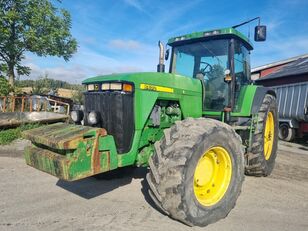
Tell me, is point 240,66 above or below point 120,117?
above

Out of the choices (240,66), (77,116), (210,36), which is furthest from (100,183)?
(240,66)

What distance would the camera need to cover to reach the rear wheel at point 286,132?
12.7 metres

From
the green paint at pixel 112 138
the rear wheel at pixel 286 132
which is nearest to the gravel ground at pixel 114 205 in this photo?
the green paint at pixel 112 138

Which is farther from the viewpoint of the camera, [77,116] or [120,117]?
[77,116]

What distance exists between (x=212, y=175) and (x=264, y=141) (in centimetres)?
218

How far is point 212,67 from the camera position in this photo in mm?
4918

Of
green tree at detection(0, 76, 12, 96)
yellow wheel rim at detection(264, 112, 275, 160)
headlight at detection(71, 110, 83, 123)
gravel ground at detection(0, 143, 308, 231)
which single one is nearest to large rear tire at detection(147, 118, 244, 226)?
gravel ground at detection(0, 143, 308, 231)

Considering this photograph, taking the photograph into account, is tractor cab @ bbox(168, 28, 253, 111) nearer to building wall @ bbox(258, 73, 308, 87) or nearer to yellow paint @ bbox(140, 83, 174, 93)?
yellow paint @ bbox(140, 83, 174, 93)

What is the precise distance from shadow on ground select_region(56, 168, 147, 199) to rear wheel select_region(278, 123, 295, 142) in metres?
9.57

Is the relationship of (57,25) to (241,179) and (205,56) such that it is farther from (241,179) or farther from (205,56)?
(241,179)

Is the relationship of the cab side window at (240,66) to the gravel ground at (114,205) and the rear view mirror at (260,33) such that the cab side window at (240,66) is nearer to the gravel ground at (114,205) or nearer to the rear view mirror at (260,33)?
the rear view mirror at (260,33)

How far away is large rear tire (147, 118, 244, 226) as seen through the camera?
10.1ft

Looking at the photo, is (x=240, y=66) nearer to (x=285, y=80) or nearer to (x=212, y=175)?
(x=212, y=175)

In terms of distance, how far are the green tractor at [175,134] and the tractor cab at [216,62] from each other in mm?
16
